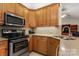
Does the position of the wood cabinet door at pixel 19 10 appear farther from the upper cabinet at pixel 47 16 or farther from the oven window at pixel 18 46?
the oven window at pixel 18 46

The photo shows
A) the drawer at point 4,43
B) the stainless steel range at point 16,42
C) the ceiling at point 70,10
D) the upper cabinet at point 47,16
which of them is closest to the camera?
the ceiling at point 70,10

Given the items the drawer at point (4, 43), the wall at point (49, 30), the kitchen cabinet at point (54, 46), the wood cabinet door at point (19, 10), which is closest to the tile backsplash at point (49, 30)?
the wall at point (49, 30)

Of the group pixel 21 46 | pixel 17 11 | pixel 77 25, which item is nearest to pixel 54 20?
pixel 77 25

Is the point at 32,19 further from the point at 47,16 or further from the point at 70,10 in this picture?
the point at 70,10

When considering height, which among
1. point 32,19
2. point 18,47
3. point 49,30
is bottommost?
point 18,47

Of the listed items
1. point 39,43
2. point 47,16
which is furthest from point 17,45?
point 47,16

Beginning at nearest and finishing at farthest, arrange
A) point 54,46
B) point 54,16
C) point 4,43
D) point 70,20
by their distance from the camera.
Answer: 1. point 70,20
2. point 54,16
3. point 54,46
4. point 4,43

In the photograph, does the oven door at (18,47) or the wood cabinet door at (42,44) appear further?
the oven door at (18,47)

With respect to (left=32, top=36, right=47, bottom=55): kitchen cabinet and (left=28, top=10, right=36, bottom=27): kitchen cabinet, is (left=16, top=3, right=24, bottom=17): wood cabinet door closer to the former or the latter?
(left=28, top=10, right=36, bottom=27): kitchen cabinet

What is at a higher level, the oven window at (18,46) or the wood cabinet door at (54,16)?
the wood cabinet door at (54,16)

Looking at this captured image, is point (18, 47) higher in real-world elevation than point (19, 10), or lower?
lower

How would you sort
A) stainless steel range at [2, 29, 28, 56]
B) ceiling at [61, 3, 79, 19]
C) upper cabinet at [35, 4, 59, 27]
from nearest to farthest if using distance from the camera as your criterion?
ceiling at [61, 3, 79, 19], upper cabinet at [35, 4, 59, 27], stainless steel range at [2, 29, 28, 56]

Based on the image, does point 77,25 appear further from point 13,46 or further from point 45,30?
point 13,46

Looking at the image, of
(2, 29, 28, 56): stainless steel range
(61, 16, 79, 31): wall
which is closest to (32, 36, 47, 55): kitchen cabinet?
(2, 29, 28, 56): stainless steel range
